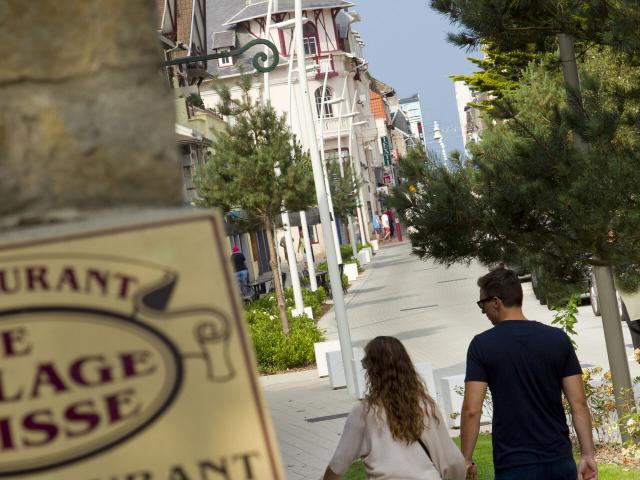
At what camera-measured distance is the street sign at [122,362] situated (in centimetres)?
185

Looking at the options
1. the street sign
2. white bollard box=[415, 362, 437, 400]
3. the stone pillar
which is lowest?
white bollard box=[415, 362, 437, 400]

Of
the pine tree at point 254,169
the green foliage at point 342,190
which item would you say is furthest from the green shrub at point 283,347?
the green foliage at point 342,190

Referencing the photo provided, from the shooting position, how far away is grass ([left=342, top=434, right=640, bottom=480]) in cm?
975

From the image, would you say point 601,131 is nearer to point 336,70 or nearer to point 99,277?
point 99,277

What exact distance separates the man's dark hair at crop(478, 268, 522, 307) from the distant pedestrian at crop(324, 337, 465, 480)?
53 centimetres

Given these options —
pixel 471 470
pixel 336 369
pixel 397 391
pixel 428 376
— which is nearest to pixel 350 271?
pixel 336 369

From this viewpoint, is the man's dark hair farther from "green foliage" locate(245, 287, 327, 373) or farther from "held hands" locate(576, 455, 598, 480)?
"green foliage" locate(245, 287, 327, 373)

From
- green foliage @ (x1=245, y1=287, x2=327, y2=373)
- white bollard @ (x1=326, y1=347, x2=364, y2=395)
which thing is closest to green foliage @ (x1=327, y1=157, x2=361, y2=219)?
green foliage @ (x1=245, y1=287, x2=327, y2=373)

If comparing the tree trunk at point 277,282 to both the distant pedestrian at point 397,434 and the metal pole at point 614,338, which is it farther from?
the distant pedestrian at point 397,434

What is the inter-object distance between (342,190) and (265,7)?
25.7 meters

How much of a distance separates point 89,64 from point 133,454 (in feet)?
1.83

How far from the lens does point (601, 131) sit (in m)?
9.22

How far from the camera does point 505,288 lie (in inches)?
236

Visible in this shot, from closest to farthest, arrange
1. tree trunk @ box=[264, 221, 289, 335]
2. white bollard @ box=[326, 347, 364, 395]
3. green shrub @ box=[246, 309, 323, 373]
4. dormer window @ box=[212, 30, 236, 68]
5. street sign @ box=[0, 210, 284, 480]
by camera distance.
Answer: street sign @ box=[0, 210, 284, 480]
white bollard @ box=[326, 347, 364, 395]
green shrub @ box=[246, 309, 323, 373]
tree trunk @ box=[264, 221, 289, 335]
dormer window @ box=[212, 30, 236, 68]
